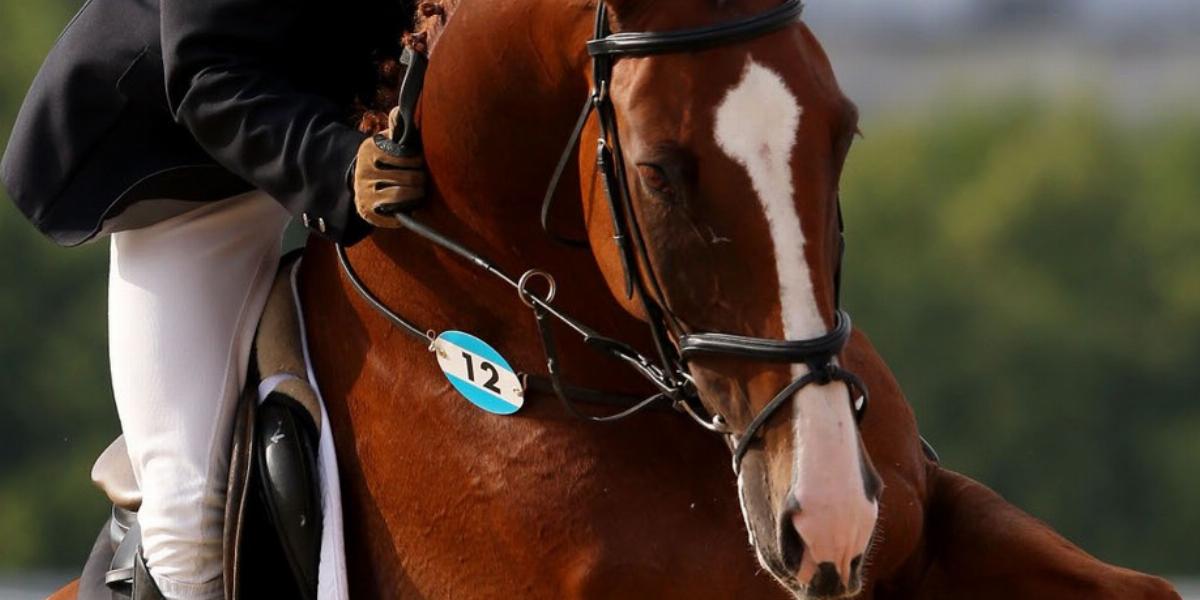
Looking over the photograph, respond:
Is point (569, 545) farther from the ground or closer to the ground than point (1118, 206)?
farther from the ground

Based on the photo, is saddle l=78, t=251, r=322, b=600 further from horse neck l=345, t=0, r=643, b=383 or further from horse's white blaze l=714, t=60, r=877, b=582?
horse's white blaze l=714, t=60, r=877, b=582

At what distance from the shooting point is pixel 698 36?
3.83 meters

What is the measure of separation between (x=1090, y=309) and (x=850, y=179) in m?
4.58

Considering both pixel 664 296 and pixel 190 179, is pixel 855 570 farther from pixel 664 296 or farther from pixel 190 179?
pixel 190 179

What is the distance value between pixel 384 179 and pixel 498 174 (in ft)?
0.76

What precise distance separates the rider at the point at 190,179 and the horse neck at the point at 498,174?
13 centimetres

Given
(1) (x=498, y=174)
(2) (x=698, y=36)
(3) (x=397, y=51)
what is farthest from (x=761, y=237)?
(3) (x=397, y=51)

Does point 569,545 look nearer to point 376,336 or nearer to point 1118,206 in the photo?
point 376,336

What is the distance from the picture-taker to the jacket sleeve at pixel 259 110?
441cm

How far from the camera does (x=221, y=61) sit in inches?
177

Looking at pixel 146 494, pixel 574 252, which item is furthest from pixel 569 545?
pixel 146 494

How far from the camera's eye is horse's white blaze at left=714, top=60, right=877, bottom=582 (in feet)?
12.1

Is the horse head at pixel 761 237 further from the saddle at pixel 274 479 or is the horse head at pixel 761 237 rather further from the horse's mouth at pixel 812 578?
the saddle at pixel 274 479

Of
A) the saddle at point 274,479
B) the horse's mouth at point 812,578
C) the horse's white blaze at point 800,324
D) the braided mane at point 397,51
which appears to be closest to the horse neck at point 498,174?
the braided mane at point 397,51
